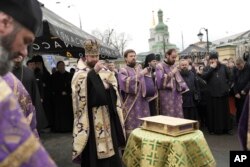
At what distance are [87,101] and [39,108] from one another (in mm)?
704

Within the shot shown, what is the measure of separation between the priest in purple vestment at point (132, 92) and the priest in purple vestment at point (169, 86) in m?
0.64

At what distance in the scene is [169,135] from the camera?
423cm

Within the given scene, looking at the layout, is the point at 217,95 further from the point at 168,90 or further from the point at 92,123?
the point at 92,123

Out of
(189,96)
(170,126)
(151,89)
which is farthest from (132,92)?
(170,126)

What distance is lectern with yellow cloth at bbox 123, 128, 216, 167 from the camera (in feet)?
13.4

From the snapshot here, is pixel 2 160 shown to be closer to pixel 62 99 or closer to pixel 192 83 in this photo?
pixel 192 83

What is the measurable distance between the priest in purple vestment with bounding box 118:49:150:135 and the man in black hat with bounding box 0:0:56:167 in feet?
18.7

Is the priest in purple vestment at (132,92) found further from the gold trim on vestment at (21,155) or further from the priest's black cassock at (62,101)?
the gold trim on vestment at (21,155)

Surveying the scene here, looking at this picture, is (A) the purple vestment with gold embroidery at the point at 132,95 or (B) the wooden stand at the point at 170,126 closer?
(B) the wooden stand at the point at 170,126

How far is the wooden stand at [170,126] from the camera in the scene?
167 inches

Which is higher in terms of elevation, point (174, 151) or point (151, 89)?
point (151, 89)

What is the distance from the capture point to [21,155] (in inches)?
43.5

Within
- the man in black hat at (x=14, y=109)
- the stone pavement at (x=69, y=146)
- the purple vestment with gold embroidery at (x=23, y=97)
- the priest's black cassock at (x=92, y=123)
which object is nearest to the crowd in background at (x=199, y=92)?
the stone pavement at (x=69, y=146)

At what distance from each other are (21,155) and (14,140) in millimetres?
47
